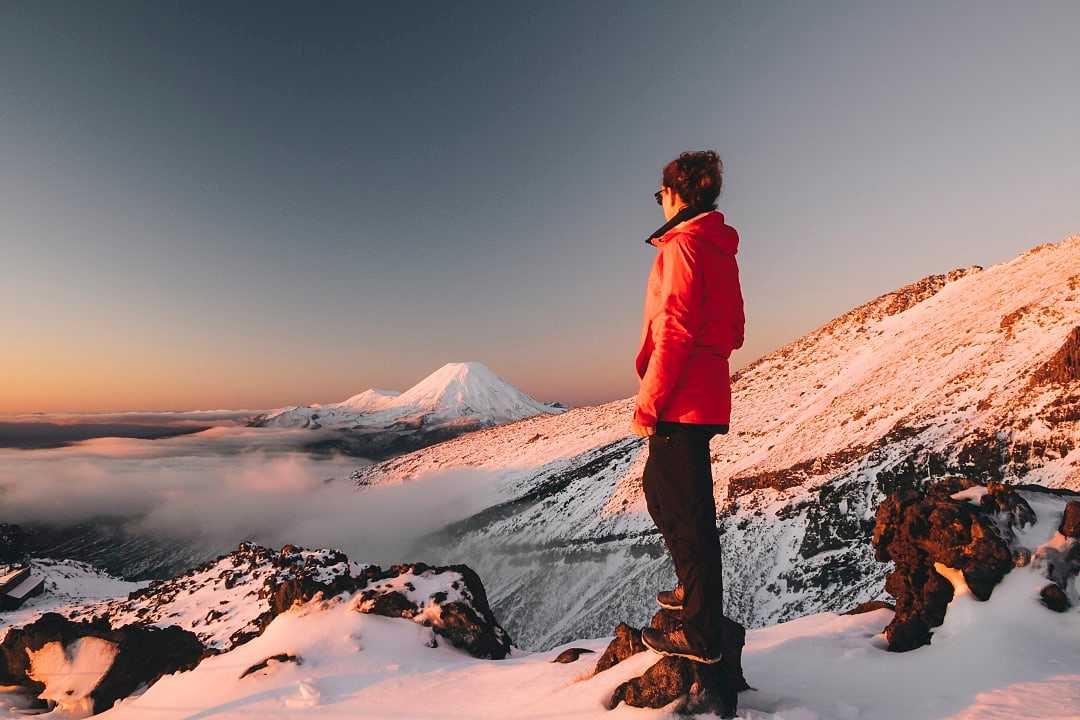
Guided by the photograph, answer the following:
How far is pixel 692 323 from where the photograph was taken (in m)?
3.47

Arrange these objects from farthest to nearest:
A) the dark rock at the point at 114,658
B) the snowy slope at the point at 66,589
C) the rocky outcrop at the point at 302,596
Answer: the snowy slope at the point at 66,589 → the dark rock at the point at 114,658 → the rocky outcrop at the point at 302,596

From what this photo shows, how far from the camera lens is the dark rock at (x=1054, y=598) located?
4.80 m

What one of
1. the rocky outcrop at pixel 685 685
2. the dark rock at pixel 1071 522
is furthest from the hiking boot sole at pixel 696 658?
the dark rock at pixel 1071 522

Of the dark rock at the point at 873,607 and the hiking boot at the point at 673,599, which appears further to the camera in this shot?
the dark rock at the point at 873,607

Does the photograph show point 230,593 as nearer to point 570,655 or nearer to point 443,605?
point 443,605

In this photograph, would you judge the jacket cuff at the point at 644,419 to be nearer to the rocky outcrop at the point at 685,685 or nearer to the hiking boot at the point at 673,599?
the hiking boot at the point at 673,599

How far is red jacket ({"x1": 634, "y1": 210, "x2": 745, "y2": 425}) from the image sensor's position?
3475 mm

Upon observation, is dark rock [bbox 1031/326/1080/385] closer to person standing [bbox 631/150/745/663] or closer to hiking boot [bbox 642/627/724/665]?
person standing [bbox 631/150/745/663]

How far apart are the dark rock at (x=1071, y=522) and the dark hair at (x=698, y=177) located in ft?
21.5

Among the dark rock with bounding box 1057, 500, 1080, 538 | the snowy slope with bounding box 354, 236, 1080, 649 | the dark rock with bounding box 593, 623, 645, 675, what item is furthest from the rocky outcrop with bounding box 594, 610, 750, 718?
the snowy slope with bounding box 354, 236, 1080, 649

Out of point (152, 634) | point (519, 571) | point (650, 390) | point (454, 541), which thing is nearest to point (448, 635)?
point (650, 390)

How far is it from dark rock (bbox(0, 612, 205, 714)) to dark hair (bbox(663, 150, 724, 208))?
60.1 feet

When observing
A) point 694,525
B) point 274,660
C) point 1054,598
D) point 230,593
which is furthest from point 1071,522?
point 230,593

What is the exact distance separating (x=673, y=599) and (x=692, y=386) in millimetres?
1975
